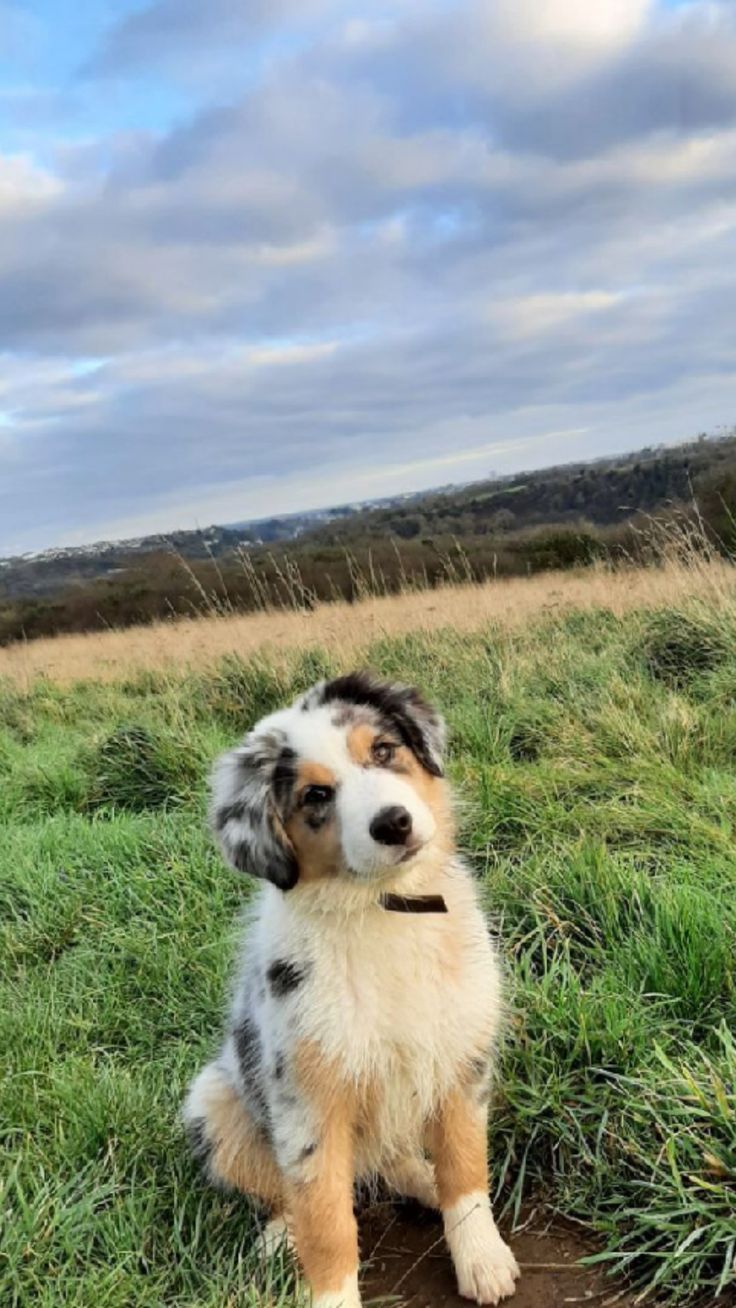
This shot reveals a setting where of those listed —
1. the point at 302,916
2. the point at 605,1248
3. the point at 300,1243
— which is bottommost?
the point at 605,1248

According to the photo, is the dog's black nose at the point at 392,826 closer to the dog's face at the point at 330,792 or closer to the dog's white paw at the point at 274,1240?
the dog's face at the point at 330,792

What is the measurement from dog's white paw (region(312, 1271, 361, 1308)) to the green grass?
128 mm

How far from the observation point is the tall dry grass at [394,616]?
8969mm

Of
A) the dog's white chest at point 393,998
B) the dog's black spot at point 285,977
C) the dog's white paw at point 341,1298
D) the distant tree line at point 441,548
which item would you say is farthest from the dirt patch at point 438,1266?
the distant tree line at point 441,548

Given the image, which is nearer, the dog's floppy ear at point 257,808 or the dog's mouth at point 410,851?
the dog's mouth at point 410,851

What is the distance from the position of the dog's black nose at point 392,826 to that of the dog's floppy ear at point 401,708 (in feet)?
1.46

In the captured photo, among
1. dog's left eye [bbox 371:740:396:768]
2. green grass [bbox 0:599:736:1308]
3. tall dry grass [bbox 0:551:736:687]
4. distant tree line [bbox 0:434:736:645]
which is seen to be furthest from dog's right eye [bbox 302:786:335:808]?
distant tree line [bbox 0:434:736:645]

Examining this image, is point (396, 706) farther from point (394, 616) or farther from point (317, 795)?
point (394, 616)

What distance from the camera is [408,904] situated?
257cm

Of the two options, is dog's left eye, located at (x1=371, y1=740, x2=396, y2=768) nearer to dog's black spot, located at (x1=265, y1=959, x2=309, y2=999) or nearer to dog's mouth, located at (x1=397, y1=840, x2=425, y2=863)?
dog's mouth, located at (x1=397, y1=840, x2=425, y2=863)

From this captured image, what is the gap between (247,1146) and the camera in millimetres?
2719

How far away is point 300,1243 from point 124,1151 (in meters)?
0.69

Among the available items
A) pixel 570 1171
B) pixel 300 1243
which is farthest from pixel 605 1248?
pixel 300 1243

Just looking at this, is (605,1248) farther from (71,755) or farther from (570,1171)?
(71,755)
